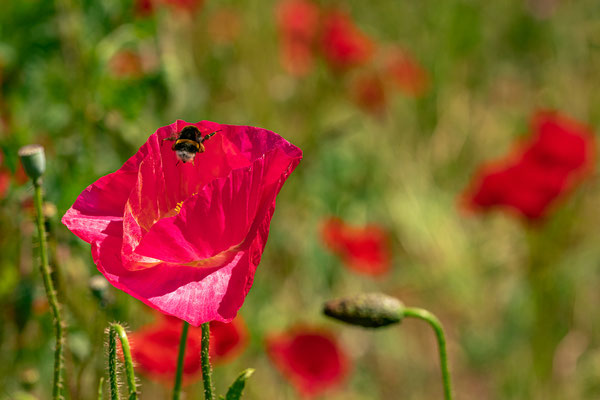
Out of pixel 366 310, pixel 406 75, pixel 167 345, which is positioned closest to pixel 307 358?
pixel 167 345

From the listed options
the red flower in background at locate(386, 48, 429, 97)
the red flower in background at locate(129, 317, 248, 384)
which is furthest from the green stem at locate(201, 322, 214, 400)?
the red flower in background at locate(386, 48, 429, 97)

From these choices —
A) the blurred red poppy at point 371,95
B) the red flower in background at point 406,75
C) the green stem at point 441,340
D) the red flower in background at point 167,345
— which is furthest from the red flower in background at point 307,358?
the red flower in background at point 406,75

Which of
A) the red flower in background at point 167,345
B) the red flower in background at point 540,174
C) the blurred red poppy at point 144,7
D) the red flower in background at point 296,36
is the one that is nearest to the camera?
the red flower in background at point 167,345

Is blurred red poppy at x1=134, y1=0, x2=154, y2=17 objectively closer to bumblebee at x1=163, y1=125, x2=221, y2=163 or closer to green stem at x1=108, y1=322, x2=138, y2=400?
bumblebee at x1=163, y1=125, x2=221, y2=163

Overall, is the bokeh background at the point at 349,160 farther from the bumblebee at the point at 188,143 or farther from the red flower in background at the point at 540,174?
the bumblebee at the point at 188,143

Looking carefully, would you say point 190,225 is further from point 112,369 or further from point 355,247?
point 355,247

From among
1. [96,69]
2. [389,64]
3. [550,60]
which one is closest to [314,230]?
[96,69]
